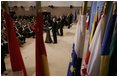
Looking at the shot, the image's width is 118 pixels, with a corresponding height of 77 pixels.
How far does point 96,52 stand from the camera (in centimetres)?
127

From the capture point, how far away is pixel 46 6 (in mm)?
15953

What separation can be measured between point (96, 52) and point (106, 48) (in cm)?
9

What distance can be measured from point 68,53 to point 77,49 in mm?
3633

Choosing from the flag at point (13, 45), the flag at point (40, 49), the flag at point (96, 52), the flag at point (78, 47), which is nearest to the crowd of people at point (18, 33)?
the flag at point (13, 45)

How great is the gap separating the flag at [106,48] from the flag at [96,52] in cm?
5

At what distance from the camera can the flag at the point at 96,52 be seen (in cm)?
124

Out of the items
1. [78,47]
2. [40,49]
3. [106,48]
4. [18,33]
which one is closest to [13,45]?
[40,49]

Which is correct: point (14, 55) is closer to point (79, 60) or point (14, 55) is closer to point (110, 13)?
point (79, 60)

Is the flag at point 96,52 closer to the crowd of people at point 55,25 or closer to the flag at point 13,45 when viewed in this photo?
the flag at point 13,45

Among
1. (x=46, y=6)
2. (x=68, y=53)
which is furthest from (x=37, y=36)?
(x=46, y=6)

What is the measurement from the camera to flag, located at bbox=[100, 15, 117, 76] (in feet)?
3.84

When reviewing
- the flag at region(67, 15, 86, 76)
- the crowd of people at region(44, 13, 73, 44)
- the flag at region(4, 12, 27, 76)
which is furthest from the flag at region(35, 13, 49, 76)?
the crowd of people at region(44, 13, 73, 44)

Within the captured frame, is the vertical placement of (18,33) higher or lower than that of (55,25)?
lower

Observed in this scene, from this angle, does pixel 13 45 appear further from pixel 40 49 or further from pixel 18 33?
pixel 18 33
